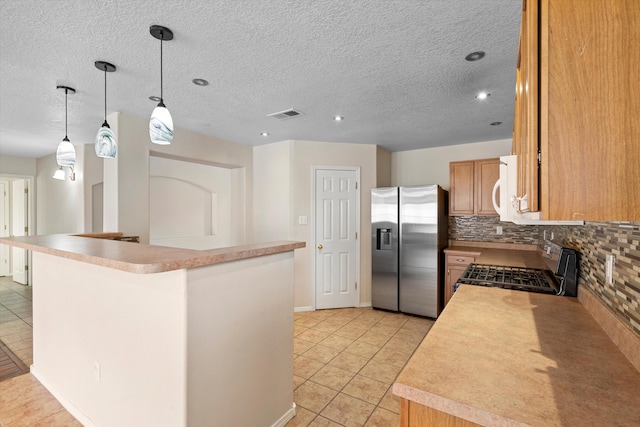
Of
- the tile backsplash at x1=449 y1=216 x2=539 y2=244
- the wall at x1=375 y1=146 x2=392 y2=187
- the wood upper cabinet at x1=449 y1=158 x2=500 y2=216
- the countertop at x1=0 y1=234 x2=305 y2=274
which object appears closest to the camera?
the countertop at x1=0 y1=234 x2=305 y2=274

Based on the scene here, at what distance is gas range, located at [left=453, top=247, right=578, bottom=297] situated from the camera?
5.97ft

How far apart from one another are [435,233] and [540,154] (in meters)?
3.46

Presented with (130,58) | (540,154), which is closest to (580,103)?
(540,154)

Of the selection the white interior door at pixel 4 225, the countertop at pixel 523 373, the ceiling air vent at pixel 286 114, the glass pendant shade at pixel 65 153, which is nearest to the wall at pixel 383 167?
the ceiling air vent at pixel 286 114

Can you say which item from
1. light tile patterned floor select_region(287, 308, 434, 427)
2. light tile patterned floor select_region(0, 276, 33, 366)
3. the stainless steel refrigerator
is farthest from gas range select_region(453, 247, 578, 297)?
light tile patterned floor select_region(0, 276, 33, 366)

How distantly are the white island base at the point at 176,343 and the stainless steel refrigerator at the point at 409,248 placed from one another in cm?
248

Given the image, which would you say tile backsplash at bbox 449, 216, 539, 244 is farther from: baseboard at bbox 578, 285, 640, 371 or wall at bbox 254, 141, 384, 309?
baseboard at bbox 578, 285, 640, 371

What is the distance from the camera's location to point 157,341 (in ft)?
5.02

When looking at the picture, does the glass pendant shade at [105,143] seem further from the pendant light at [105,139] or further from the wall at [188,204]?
the wall at [188,204]

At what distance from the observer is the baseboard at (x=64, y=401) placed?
199 centimetres

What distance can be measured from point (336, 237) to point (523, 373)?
139 inches

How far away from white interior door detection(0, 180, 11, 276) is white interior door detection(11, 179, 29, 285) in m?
0.20

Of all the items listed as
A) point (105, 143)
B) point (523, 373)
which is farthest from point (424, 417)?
point (105, 143)

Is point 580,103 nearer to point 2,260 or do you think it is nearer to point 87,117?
point 87,117
